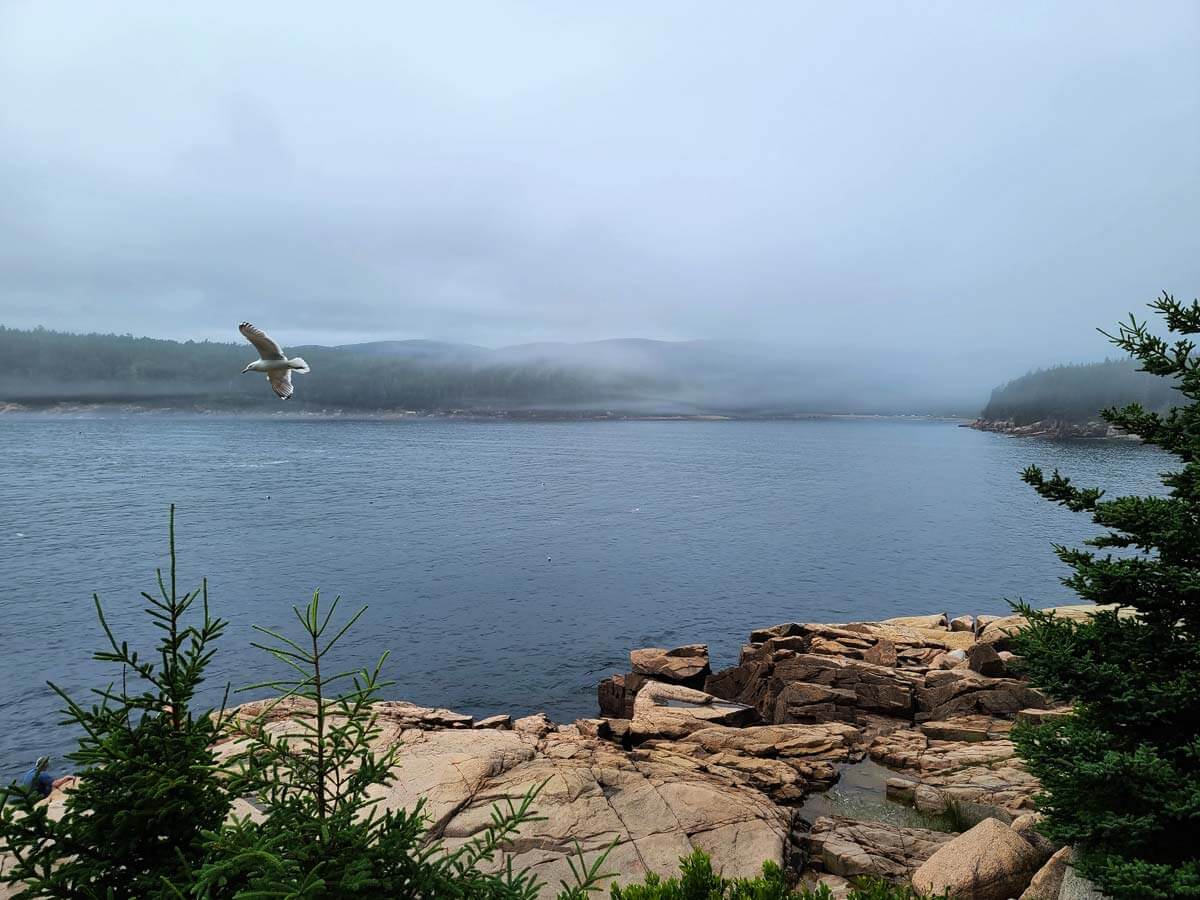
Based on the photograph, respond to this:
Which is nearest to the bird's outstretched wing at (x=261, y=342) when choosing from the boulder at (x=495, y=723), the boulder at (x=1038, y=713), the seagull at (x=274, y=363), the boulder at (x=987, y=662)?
the seagull at (x=274, y=363)

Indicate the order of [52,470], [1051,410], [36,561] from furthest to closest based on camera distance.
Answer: [1051,410]
[52,470]
[36,561]

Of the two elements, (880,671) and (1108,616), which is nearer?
(1108,616)

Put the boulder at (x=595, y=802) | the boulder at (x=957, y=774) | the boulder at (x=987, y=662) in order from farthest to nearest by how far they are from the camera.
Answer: the boulder at (x=987, y=662) < the boulder at (x=957, y=774) < the boulder at (x=595, y=802)

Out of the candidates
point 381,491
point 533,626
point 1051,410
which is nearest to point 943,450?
point 1051,410

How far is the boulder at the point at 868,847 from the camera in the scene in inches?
487

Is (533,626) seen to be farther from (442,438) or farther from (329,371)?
(442,438)

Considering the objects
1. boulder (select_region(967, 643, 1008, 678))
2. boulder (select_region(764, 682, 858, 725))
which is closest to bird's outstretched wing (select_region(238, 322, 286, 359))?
boulder (select_region(764, 682, 858, 725))

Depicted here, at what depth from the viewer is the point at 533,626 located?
37094 mm

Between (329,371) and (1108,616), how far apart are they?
480ft

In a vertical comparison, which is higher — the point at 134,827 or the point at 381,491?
the point at 134,827

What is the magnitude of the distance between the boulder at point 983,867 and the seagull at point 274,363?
12914 mm

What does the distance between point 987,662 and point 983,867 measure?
1592cm

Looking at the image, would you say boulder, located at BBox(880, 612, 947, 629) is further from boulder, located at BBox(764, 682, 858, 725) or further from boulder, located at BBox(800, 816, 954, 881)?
boulder, located at BBox(800, 816, 954, 881)

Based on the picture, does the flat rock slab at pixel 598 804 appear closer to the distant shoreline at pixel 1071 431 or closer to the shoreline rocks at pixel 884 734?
the shoreline rocks at pixel 884 734
